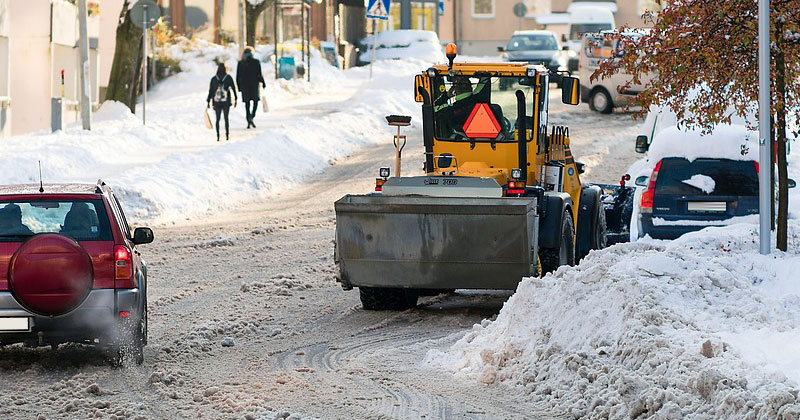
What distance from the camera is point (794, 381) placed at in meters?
7.40

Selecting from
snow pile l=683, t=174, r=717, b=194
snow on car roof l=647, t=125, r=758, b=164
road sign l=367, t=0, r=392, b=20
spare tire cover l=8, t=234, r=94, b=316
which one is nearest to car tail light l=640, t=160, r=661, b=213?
snow on car roof l=647, t=125, r=758, b=164

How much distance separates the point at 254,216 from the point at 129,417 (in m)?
11.7

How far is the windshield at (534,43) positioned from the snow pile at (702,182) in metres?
31.1

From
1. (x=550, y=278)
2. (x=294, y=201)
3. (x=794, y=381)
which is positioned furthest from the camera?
(x=294, y=201)

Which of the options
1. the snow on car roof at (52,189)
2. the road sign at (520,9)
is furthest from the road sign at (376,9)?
the road sign at (520,9)

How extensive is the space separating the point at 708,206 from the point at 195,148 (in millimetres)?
12607

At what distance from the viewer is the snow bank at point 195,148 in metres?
20.8

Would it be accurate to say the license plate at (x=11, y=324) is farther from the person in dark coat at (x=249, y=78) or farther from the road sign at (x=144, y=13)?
the person in dark coat at (x=249, y=78)

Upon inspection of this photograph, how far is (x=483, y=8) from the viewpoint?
73.7 meters

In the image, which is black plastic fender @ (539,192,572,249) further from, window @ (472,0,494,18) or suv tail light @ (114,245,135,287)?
window @ (472,0,494,18)

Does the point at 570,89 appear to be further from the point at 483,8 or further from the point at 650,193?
the point at 483,8

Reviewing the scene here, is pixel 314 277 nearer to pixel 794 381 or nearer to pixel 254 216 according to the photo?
pixel 254 216

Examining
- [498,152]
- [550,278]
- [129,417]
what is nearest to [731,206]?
[498,152]

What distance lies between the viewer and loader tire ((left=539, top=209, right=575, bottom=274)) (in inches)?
503
